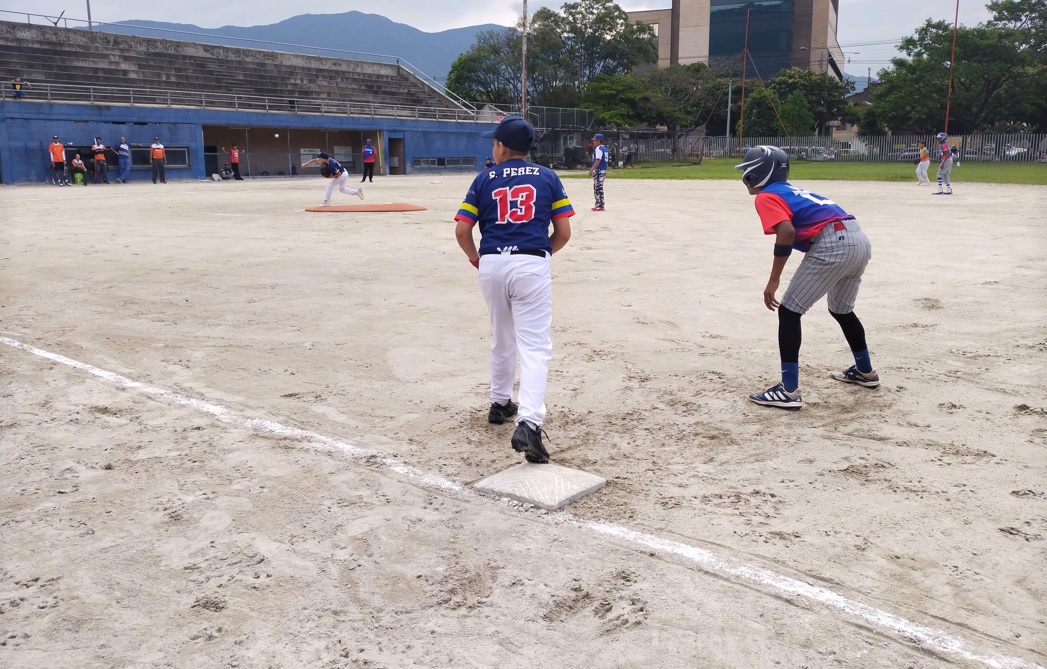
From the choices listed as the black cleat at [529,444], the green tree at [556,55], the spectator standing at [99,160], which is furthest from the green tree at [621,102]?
the black cleat at [529,444]

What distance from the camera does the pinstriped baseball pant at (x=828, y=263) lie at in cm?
547

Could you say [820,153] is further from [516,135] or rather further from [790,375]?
[516,135]

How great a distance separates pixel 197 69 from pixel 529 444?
1839 inches

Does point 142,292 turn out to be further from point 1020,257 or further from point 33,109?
point 33,109

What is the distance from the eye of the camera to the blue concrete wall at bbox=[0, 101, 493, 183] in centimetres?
3403

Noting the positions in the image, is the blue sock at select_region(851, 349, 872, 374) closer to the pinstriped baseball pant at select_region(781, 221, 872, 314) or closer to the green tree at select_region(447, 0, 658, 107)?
the pinstriped baseball pant at select_region(781, 221, 872, 314)

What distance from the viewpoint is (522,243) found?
180 inches

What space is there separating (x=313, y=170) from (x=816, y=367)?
4308 cm

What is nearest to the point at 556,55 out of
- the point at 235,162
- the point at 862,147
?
the point at 862,147

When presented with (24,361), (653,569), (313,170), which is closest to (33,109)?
(313,170)

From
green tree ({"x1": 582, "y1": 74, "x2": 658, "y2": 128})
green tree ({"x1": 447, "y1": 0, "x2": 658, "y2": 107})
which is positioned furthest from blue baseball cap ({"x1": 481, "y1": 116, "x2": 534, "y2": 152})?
green tree ({"x1": 447, "y1": 0, "x2": 658, "y2": 107})

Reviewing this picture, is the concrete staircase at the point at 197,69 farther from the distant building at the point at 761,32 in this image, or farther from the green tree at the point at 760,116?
the distant building at the point at 761,32

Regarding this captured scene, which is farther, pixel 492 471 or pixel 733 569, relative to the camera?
pixel 492 471

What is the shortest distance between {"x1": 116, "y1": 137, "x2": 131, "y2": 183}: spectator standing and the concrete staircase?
14.1 ft
